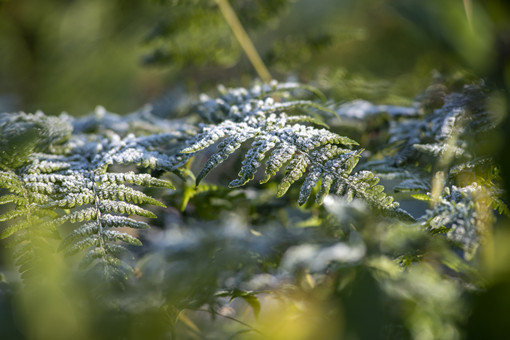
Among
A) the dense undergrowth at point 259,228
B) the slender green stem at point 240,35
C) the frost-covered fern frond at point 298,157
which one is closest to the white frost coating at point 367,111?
the dense undergrowth at point 259,228

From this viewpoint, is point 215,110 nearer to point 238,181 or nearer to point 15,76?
point 238,181

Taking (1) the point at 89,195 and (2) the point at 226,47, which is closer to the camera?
(1) the point at 89,195

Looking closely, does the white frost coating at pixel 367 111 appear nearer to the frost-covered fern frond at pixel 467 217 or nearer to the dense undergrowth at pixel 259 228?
the dense undergrowth at pixel 259 228

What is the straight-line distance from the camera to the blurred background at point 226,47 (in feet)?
1.49

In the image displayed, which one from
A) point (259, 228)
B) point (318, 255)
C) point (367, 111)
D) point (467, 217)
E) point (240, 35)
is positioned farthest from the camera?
point (240, 35)

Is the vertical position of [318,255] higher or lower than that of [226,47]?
lower

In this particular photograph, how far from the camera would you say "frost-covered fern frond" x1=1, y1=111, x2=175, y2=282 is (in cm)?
51

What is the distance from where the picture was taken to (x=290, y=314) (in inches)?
22.6

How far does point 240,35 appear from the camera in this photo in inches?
46.2

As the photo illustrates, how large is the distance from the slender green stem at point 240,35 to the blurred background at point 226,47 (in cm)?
3

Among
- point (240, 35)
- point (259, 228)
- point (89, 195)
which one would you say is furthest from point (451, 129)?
point (240, 35)

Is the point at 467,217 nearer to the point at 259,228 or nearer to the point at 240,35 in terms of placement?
the point at 259,228

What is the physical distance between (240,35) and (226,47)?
0.10 m

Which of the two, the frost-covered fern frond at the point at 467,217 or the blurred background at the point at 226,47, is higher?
the blurred background at the point at 226,47
